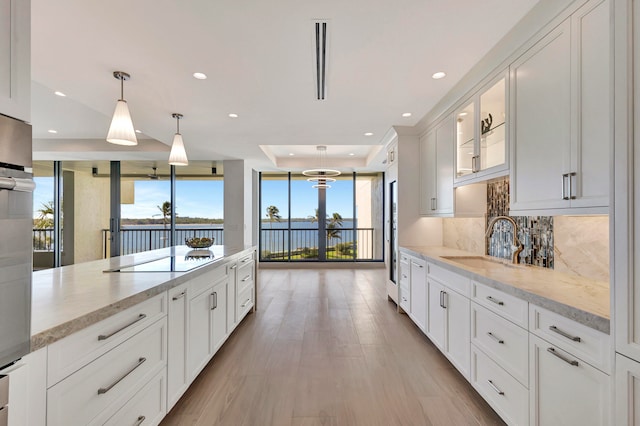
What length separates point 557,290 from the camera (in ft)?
5.01

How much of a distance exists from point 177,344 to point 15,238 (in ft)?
4.26

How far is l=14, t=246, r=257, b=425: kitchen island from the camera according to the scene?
40.0 inches

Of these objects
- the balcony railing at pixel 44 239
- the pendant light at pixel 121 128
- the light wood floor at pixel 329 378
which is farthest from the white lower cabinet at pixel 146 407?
the balcony railing at pixel 44 239

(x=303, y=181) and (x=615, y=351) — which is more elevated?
(x=303, y=181)

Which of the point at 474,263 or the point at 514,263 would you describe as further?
the point at 474,263

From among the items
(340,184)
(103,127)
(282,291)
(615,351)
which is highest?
(103,127)

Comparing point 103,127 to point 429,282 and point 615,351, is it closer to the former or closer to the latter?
point 429,282

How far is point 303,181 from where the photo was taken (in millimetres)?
7539

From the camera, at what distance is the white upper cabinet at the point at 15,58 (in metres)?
0.86

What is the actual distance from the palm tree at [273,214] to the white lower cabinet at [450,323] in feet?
17.2

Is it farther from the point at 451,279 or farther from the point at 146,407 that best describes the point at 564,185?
the point at 146,407

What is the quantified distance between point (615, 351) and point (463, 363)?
1.32m

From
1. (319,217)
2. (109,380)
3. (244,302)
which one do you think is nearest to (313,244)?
(319,217)

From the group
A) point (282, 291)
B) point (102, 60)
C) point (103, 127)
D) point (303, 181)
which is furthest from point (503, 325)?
point (303, 181)
